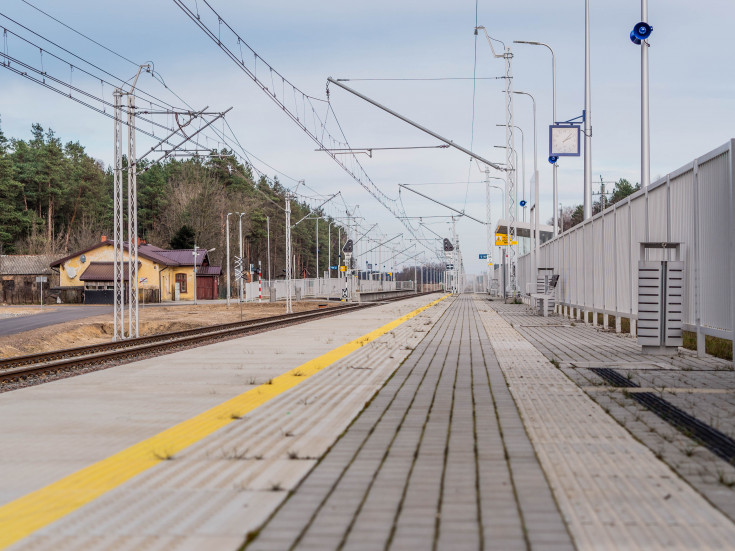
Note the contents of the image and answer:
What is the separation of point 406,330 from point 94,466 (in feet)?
49.4

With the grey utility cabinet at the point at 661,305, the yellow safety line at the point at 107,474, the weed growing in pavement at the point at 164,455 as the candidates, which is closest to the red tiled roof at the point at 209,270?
the grey utility cabinet at the point at 661,305

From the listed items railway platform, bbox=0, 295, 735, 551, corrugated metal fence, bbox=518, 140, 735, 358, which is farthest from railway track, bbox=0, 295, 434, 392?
corrugated metal fence, bbox=518, 140, 735, 358

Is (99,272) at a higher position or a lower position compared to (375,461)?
higher

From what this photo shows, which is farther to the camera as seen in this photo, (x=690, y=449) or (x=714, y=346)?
(x=714, y=346)

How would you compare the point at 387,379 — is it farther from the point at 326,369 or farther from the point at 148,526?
the point at 148,526

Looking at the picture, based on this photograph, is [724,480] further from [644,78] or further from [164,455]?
[644,78]

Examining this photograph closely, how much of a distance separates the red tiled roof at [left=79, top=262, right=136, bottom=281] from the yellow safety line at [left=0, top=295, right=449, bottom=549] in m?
59.9

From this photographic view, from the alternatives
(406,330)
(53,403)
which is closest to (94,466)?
(53,403)

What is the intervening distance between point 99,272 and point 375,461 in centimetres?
6414

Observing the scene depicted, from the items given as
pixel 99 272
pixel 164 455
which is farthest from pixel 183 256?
pixel 164 455

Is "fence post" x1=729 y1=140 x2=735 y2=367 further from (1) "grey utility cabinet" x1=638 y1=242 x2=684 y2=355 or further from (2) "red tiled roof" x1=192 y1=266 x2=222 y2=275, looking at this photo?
(2) "red tiled roof" x1=192 y1=266 x2=222 y2=275

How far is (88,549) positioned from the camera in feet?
11.7

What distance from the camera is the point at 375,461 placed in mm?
5211

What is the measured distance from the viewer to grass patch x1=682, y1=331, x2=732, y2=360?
1277cm
